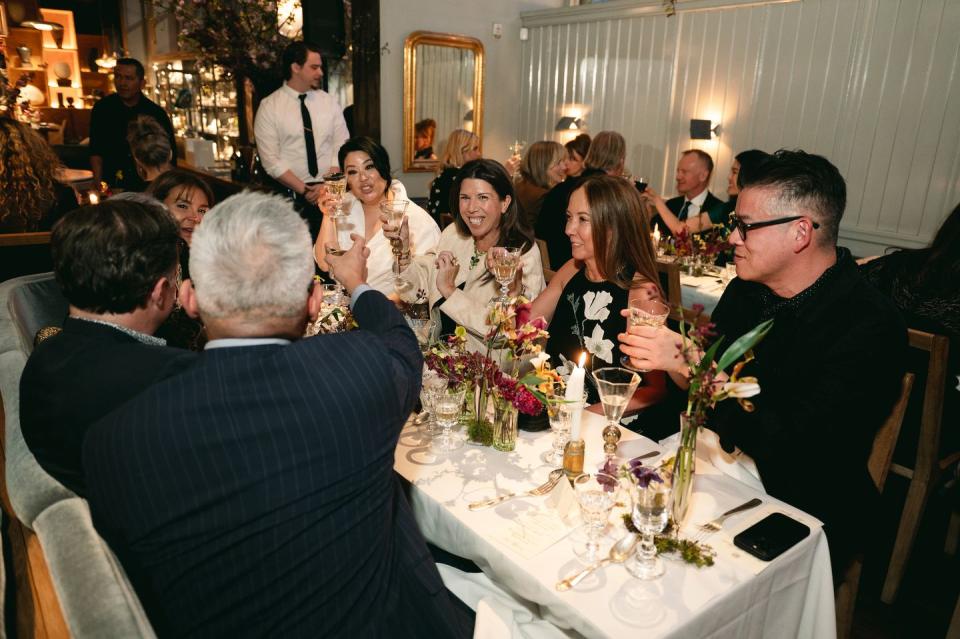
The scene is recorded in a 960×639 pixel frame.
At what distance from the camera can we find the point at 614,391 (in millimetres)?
1642

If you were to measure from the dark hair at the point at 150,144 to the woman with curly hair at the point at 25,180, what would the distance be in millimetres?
403

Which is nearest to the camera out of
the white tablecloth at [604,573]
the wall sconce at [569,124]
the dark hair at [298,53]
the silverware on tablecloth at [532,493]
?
the white tablecloth at [604,573]

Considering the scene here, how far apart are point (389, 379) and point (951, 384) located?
2.71 m

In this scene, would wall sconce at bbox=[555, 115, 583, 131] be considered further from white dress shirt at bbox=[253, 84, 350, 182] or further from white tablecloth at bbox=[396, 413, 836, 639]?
white tablecloth at bbox=[396, 413, 836, 639]

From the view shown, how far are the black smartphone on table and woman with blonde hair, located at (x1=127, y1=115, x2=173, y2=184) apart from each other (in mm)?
3427

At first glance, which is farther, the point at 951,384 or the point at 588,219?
the point at 951,384

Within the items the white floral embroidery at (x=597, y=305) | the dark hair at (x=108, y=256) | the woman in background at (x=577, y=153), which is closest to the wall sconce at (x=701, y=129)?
the woman in background at (x=577, y=153)

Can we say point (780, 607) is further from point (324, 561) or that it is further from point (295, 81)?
point (295, 81)

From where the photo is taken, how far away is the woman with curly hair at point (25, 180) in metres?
3.14

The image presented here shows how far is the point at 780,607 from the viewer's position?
144 centimetres

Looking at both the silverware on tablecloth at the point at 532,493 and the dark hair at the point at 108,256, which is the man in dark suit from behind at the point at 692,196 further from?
the dark hair at the point at 108,256

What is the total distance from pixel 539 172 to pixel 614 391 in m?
3.78

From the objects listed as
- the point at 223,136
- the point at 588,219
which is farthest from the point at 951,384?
the point at 223,136

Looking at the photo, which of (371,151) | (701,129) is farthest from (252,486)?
(701,129)
